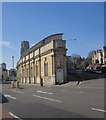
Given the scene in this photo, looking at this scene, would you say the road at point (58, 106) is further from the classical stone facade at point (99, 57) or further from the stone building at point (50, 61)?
the classical stone facade at point (99, 57)

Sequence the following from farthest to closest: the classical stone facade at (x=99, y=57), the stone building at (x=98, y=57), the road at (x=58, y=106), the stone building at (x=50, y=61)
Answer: the stone building at (x=98, y=57) < the classical stone facade at (x=99, y=57) < the stone building at (x=50, y=61) < the road at (x=58, y=106)

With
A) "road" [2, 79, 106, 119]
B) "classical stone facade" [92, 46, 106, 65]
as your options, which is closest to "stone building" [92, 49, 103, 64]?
"classical stone facade" [92, 46, 106, 65]

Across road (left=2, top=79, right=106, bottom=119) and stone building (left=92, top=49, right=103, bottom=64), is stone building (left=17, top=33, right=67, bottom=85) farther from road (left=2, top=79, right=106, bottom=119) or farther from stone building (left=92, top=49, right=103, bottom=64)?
stone building (left=92, top=49, right=103, bottom=64)

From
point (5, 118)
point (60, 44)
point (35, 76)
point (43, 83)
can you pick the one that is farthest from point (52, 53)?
point (5, 118)

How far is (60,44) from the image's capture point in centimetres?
6812

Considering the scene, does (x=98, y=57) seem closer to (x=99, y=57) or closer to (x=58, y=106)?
(x=99, y=57)

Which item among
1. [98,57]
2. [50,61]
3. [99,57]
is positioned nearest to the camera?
[50,61]

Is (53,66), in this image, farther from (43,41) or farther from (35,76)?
(35,76)

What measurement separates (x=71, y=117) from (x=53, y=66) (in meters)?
53.4

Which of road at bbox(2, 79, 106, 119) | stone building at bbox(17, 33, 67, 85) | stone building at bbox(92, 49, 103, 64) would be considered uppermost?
stone building at bbox(92, 49, 103, 64)

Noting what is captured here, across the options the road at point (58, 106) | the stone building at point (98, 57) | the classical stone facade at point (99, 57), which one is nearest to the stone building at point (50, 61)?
the road at point (58, 106)

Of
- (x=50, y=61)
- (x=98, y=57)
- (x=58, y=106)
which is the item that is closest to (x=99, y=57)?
(x=98, y=57)

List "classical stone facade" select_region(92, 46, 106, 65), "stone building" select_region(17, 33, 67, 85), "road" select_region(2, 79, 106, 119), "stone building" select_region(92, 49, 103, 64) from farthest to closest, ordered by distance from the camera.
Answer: "stone building" select_region(92, 49, 103, 64) < "classical stone facade" select_region(92, 46, 106, 65) < "stone building" select_region(17, 33, 67, 85) < "road" select_region(2, 79, 106, 119)

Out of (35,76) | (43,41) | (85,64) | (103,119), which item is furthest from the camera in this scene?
(85,64)
